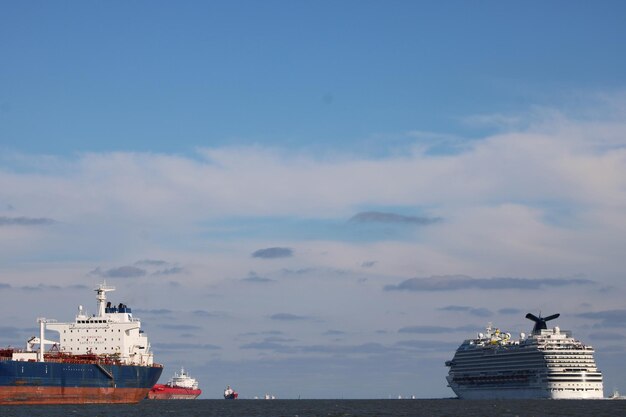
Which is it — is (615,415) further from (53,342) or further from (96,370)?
(53,342)

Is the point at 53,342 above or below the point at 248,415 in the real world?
above

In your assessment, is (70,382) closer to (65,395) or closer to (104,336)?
(65,395)

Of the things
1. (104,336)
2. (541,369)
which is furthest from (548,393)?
(104,336)

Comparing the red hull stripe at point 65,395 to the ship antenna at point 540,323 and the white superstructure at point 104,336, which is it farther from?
the ship antenna at point 540,323

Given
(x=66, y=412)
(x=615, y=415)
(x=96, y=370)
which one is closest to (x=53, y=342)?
(x=96, y=370)

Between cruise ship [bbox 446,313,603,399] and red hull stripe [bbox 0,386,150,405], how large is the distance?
82.1 m

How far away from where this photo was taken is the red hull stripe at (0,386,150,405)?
113188 millimetres

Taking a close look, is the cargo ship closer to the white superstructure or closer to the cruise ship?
the white superstructure

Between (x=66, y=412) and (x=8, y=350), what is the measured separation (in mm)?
18604

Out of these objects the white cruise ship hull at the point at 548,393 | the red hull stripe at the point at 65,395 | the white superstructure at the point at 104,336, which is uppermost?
the white superstructure at the point at 104,336

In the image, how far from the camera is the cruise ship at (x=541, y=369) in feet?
592

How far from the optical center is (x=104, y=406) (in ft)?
412

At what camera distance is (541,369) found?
18250 cm

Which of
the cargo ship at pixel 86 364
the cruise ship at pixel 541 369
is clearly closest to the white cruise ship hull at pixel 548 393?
the cruise ship at pixel 541 369
